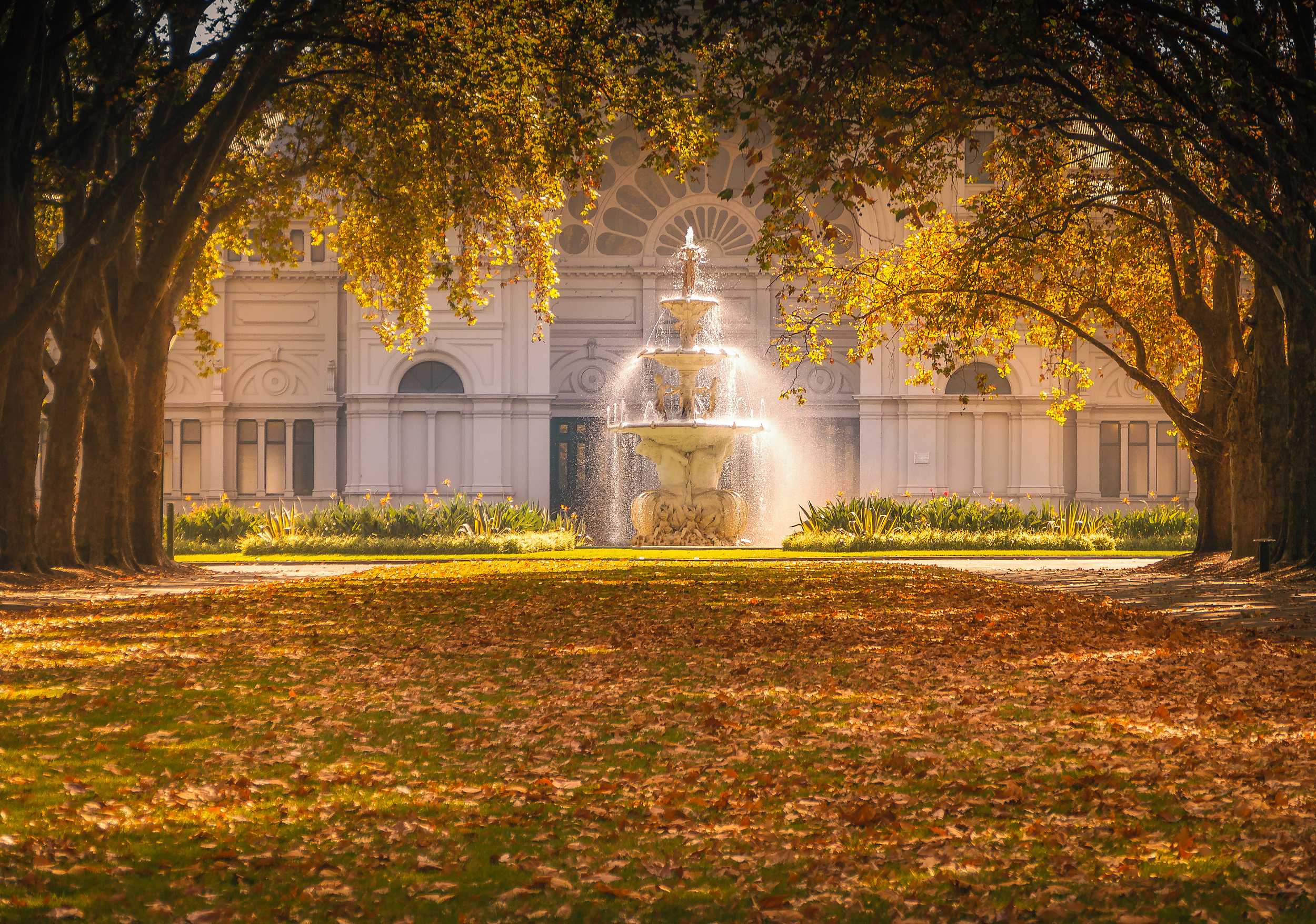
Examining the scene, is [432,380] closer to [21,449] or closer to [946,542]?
[946,542]

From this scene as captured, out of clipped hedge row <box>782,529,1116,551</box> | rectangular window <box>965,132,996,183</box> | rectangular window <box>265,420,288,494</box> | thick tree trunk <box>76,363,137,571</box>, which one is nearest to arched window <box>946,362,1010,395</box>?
rectangular window <box>965,132,996,183</box>

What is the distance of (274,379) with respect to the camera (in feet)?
119

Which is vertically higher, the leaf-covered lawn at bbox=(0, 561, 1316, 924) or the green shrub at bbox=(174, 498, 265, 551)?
the green shrub at bbox=(174, 498, 265, 551)

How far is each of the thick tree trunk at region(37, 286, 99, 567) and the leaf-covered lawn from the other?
6850mm

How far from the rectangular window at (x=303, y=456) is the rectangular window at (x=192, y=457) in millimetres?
2623

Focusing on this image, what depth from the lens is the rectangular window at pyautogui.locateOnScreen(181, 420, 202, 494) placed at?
36.1 m

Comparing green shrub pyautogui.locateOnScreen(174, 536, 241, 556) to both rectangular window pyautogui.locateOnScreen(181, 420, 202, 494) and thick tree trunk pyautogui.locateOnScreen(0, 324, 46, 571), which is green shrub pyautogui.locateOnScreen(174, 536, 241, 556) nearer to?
thick tree trunk pyautogui.locateOnScreen(0, 324, 46, 571)

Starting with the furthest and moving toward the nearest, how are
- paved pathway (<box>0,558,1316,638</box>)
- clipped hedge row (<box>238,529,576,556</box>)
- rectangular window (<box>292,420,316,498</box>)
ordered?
rectangular window (<box>292,420,316,498</box>), clipped hedge row (<box>238,529,576,556</box>), paved pathway (<box>0,558,1316,638</box>)

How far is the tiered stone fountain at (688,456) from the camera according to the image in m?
25.9

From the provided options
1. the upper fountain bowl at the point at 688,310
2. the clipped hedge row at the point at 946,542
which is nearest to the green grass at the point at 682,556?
the clipped hedge row at the point at 946,542

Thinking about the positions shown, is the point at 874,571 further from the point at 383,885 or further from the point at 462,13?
the point at 383,885

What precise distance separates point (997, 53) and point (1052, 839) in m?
9.29

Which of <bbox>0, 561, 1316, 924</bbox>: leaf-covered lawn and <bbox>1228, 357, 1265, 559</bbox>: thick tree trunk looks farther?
<bbox>1228, 357, 1265, 559</bbox>: thick tree trunk

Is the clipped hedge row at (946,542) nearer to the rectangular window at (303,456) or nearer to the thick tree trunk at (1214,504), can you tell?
the thick tree trunk at (1214,504)
